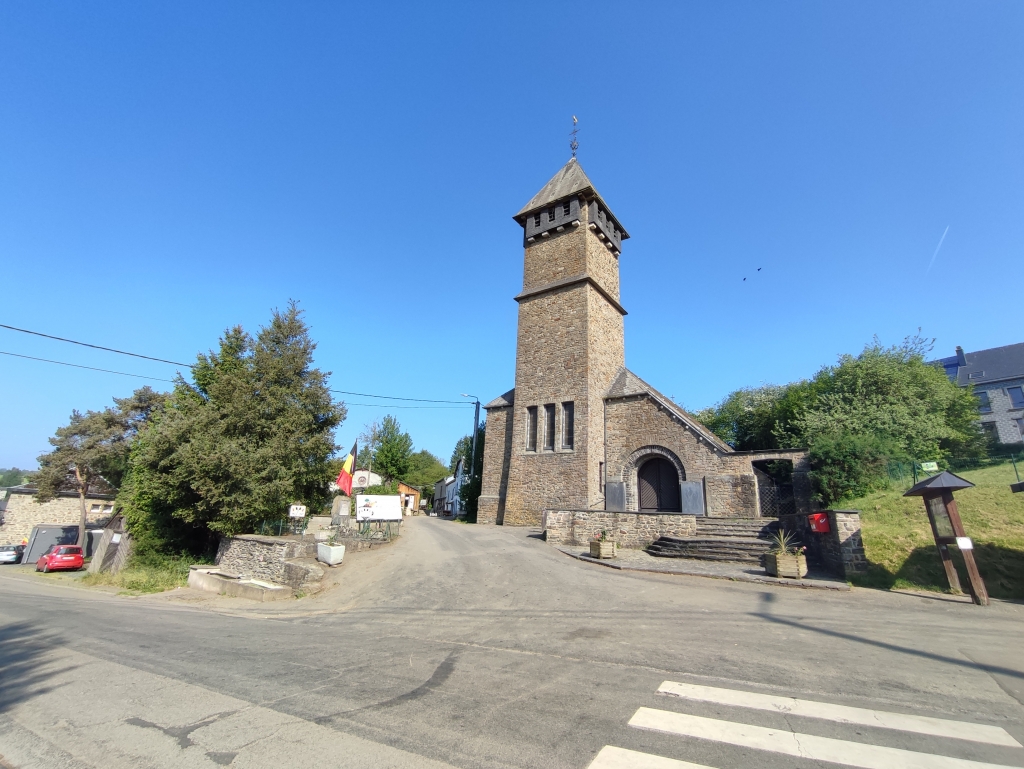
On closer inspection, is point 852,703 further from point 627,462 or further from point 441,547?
point 627,462

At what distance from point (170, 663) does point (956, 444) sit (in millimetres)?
34287

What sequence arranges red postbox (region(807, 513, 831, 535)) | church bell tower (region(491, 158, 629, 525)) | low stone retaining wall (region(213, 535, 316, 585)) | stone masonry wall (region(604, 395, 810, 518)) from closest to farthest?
red postbox (region(807, 513, 831, 535)), low stone retaining wall (region(213, 535, 316, 585)), stone masonry wall (region(604, 395, 810, 518)), church bell tower (region(491, 158, 629, 525))

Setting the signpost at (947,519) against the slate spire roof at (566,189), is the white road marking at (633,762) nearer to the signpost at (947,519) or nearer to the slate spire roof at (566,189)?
the signpost at (947,519)

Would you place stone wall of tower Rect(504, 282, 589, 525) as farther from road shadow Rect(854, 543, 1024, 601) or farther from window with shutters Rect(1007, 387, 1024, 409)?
window with shutters Rect(1007, 387, 1024, 409)

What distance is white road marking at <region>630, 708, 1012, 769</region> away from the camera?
3221mm

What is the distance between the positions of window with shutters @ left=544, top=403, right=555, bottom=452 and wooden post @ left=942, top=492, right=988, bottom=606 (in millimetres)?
14805

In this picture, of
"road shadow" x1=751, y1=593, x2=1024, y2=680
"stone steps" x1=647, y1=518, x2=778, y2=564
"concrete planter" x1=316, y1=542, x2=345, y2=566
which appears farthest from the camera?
"concrete planter" x1=316, y1=542, x2=345, y2=566

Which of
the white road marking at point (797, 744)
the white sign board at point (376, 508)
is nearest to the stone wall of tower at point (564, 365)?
the white sign board at point (376, 508)

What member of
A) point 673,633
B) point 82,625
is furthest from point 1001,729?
point 82,625

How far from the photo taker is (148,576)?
1712 cm

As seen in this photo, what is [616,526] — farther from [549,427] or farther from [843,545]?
[549,427]

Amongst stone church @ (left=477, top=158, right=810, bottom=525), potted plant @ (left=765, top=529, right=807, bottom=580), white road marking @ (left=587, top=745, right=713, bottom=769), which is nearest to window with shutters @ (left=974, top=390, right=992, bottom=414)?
stone church @ (left=477, top=158, right=810, bottom=525)

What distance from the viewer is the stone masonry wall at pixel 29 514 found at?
3669 cm

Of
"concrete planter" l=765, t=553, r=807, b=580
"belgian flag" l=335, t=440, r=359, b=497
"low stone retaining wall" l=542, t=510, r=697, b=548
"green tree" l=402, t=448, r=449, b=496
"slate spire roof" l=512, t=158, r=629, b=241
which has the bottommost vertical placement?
"concrete planter" l=765, t=553, r=807, b=580
